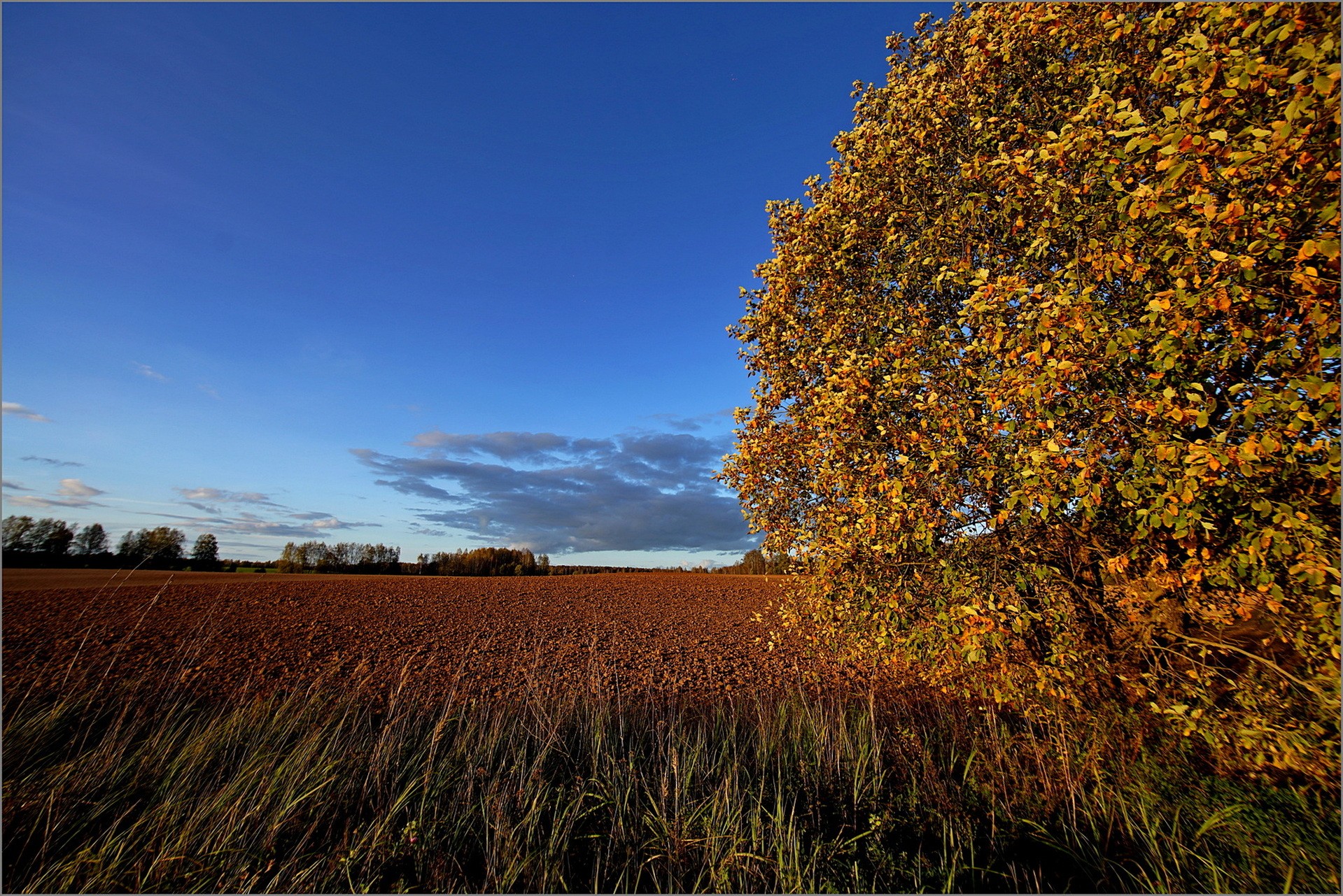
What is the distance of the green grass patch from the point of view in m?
4.34

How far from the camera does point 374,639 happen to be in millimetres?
15430

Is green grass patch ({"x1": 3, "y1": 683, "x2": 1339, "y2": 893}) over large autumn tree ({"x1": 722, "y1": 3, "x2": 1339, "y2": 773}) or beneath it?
beneath

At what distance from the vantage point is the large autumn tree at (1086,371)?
435cm

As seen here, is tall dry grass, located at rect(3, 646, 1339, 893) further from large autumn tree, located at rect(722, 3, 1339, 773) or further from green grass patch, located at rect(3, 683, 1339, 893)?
large autumn tree, located at rect(722, 3, 1339, 773)

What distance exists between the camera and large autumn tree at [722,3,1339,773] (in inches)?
171

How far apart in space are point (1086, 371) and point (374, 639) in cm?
1775

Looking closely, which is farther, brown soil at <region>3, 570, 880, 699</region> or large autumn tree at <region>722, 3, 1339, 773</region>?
brown soil at <region>3, 570, 880, 699</region>

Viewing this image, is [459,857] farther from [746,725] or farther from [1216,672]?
[1216,672]

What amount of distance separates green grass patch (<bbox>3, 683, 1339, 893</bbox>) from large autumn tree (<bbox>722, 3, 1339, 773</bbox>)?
2.96 ft

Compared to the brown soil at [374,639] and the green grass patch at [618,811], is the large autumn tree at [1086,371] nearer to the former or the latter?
the green grass patch at [618,811]

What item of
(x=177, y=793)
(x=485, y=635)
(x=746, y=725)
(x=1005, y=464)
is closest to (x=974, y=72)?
(x=1005, y=464)

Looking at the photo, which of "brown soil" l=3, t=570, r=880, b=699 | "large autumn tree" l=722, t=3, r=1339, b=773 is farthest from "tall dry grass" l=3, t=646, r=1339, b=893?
"brown soil" l=3, t=570, r=880, b=699

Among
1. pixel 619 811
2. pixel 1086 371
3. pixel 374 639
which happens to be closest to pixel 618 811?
pixel 619 811

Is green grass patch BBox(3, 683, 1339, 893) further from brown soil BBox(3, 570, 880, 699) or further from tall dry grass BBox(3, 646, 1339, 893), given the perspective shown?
brown soil BBox(3, 570, 880, 699)
